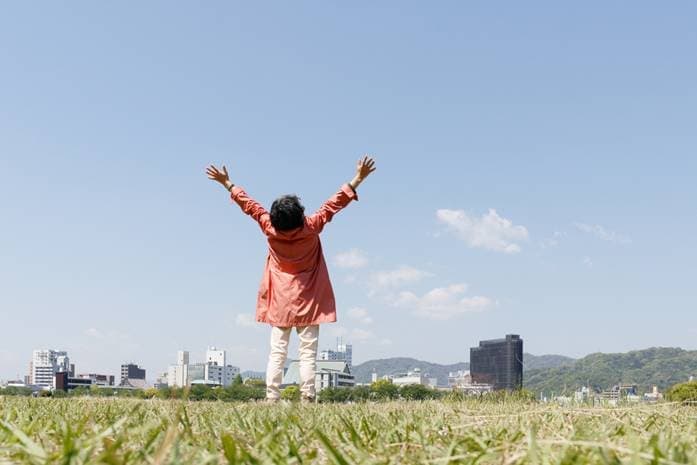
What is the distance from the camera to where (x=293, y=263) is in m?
8.94

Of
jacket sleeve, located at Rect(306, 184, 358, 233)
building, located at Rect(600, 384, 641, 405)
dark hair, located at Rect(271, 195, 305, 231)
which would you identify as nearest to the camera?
building, located at Rect(600, 384, 641, 405)

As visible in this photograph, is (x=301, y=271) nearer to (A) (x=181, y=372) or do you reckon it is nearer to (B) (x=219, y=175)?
(B) (x=219, y=175)

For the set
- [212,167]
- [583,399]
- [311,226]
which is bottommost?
[583,399]

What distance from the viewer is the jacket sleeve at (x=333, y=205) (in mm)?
8781

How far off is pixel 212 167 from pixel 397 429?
271 inches

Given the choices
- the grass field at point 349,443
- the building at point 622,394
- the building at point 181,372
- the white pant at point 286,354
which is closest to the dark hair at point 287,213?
the white pant at point 286,354

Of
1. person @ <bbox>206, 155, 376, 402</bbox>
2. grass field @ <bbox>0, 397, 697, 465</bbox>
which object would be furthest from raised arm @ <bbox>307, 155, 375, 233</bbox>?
grass field @ <bbox>0, 397, 697, 465</bbox>

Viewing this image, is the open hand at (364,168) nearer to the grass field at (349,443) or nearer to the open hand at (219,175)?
the open hand at (219,175)

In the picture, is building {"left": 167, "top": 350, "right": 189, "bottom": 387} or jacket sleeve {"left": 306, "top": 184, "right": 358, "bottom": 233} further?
jacket sleeve {"left": 306, "top": 184, "right": 358, "bottom": 233}

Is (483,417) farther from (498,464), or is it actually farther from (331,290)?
(331,290)

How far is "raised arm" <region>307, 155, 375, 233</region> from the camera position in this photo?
8.81 meters

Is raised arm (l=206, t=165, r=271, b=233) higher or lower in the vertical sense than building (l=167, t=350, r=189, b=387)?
higher

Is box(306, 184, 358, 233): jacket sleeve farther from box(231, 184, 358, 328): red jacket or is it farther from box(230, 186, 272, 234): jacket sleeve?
box(230, 186, 272, 234): jacket sleeve

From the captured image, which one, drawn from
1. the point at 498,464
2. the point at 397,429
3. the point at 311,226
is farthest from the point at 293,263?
the point at 498,464
